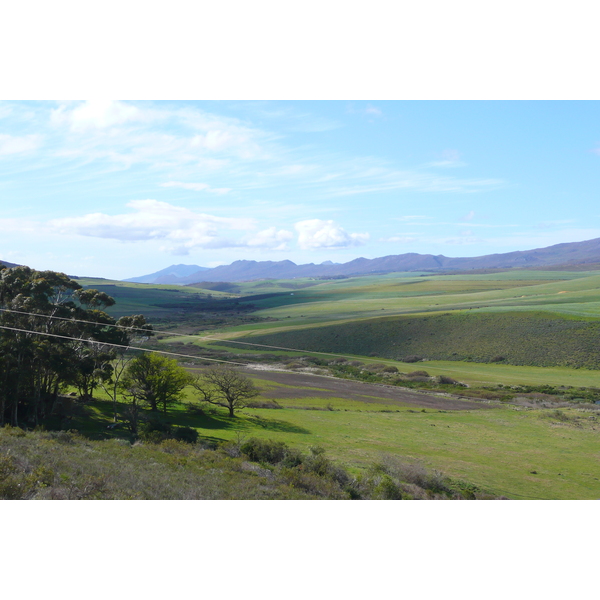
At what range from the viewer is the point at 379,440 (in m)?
32.8

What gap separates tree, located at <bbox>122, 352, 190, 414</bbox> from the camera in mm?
34812

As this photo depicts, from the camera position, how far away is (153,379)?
34.9m

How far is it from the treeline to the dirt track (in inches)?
856

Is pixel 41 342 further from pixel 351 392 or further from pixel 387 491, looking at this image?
pixel 351 392

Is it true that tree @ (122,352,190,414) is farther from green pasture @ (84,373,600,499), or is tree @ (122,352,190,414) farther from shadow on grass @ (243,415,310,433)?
shadow on grass @ (243,415,310,433)

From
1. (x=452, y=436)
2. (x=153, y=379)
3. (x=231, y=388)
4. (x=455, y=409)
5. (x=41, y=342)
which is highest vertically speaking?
(x=41, y=342)

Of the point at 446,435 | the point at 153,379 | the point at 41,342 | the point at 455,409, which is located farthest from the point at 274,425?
the point at 455,409

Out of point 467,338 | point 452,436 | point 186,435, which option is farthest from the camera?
point 467,338

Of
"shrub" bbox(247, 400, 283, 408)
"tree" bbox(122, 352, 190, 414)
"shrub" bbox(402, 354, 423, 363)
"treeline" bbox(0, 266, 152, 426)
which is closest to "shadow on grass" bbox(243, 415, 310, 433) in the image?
"shrub" bbox(247, 400, 283, 408)

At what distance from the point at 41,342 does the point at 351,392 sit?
3711 cm

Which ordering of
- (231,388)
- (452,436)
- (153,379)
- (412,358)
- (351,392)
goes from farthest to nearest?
(412,358) < (351,392) < (231,388) < (452,436) < (153,379)

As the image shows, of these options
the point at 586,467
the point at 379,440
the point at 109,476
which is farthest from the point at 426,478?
the point at 109,476

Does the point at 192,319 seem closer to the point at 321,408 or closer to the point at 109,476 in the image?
the point at 321,408

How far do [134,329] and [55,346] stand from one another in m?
8.14
